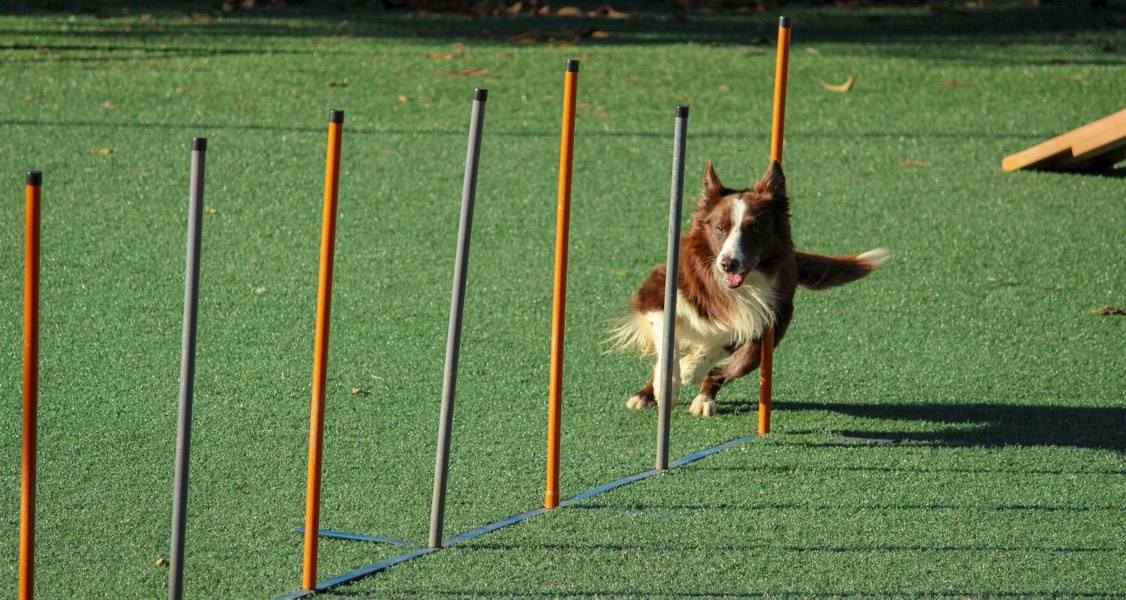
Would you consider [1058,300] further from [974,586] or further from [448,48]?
[448,48]

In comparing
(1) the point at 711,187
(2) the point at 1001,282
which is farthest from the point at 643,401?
(2) the point at 1001,282

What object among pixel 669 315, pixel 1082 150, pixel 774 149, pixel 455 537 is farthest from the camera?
pixel 1082 150

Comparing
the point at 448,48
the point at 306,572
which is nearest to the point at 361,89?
the point at 448,48

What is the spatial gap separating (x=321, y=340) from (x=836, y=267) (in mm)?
2774

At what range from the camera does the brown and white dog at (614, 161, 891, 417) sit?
4.78 metres

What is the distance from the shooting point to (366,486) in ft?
13.8

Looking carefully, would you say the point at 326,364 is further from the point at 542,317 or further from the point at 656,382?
the point at 542,317

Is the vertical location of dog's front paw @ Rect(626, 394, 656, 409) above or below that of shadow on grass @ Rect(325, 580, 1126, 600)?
above

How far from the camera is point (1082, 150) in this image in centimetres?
796

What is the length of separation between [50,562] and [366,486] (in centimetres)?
101

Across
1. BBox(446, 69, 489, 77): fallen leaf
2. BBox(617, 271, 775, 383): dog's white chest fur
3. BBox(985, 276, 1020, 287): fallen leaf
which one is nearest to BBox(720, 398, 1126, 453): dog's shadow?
BBox(617, 271, 775, 383): dog's white chest fur

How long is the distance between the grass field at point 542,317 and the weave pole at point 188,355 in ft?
1.35

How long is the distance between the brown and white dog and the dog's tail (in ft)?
0.82

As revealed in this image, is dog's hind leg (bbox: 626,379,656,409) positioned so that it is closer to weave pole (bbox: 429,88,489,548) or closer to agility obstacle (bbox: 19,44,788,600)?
agility obstacle (bbox: 19,44,788,600)
